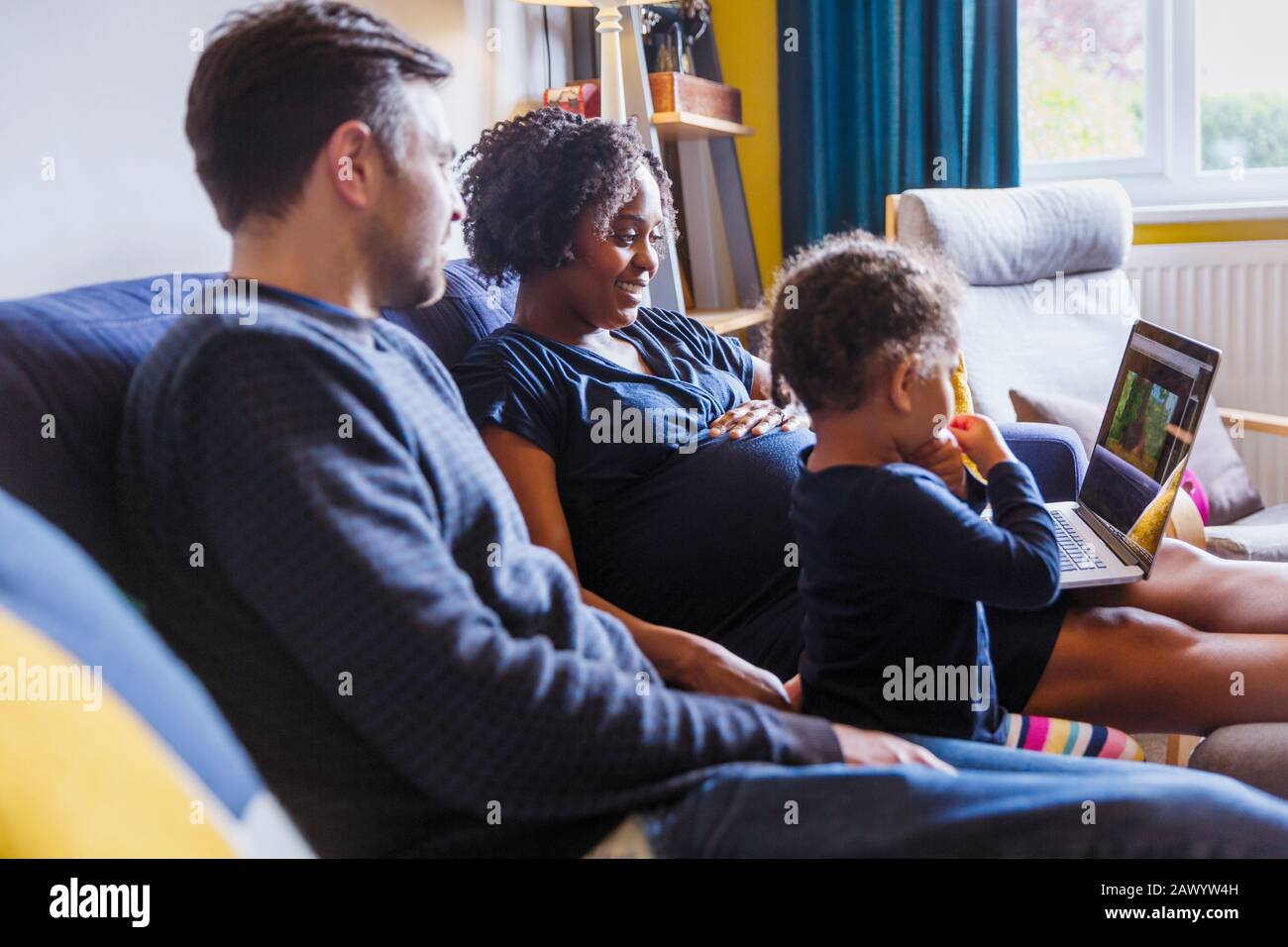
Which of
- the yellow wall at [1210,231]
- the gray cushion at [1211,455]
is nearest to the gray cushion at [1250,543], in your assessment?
the gray cushion at [1211,455]

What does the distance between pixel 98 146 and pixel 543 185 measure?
508 millimetres

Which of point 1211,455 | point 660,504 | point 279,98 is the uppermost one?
point 279,98

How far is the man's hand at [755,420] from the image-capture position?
4.46ft

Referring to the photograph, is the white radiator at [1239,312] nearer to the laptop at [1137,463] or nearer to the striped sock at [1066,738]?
the laptop at [1137,463]

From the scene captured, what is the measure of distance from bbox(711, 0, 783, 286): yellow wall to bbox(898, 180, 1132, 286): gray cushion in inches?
30.8

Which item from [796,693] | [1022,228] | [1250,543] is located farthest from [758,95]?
[796,693]

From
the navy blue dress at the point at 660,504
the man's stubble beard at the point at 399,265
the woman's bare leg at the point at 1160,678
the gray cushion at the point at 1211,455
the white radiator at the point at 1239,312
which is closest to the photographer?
the man's stubble beard at the point at 399,265

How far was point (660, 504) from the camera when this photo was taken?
1.30 meters

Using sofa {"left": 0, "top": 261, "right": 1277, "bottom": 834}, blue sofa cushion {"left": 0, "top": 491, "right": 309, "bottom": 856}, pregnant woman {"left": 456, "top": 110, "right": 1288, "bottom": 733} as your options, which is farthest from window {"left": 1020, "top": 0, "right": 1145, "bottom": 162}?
blue sofa cushion {"left": 0, "top": 491, "right": 309, "bottom": 856}

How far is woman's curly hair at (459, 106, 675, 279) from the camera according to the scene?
1.43 metres

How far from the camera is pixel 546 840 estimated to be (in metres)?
0.79

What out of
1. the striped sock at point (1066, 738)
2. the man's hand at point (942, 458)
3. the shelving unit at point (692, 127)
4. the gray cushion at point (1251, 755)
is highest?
the shelving unit at point (692, 127)

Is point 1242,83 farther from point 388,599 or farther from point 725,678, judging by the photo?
point 388,599

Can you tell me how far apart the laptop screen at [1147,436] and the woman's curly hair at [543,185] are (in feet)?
2.28
